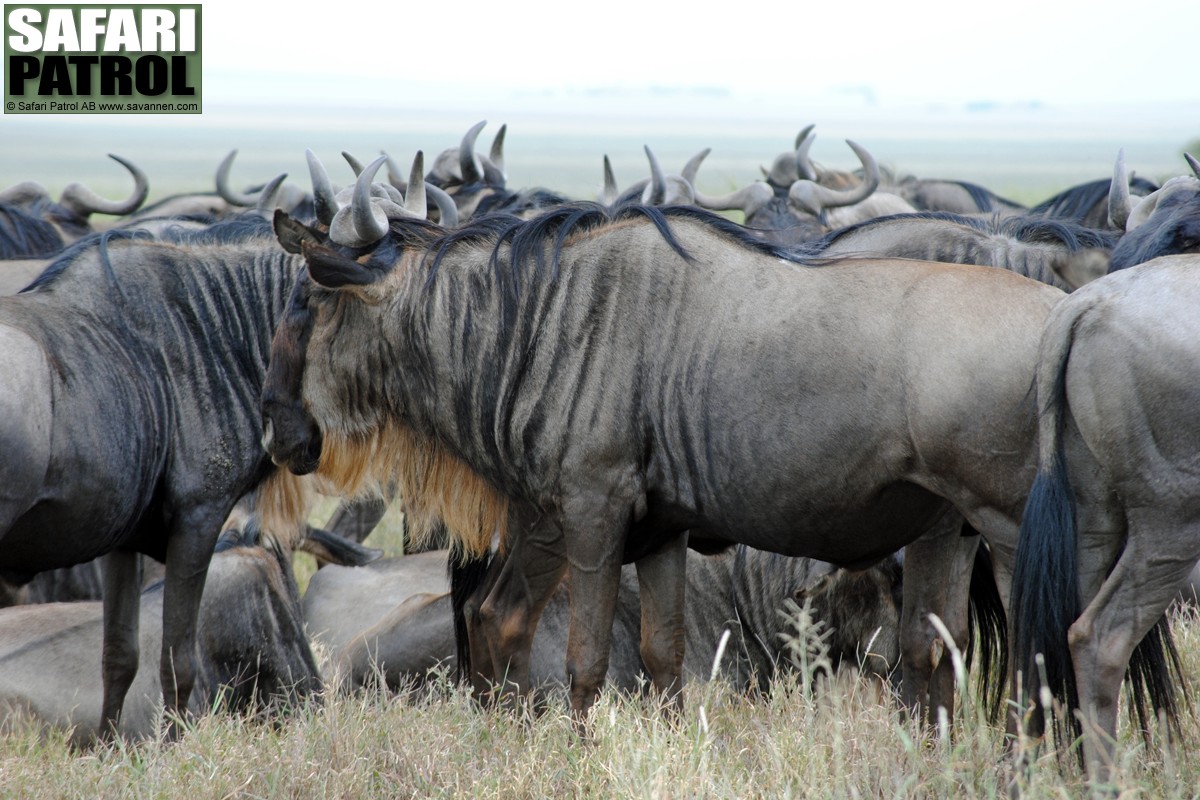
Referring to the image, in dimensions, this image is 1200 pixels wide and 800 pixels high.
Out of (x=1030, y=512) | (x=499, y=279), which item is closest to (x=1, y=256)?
(x=499, y=279)

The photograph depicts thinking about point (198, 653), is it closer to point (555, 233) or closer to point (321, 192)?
point (321, 192)

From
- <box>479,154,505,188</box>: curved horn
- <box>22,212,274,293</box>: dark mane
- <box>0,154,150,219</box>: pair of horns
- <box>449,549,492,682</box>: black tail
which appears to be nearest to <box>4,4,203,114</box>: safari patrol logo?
<box>0,154,150,219</box>: pair of horns

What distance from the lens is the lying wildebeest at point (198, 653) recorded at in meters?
4.61

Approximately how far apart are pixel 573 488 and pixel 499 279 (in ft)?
2.18

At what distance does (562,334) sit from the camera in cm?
395

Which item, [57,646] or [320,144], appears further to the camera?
[320,144]

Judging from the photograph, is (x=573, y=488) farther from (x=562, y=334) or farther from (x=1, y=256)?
(x=1, y=256)

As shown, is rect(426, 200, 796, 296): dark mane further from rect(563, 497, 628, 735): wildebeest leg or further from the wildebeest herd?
rect(563, 497, 628, 735): wildebeest leg

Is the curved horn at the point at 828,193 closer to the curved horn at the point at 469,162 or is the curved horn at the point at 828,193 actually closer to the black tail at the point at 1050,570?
the curved horn at the point at 469,162

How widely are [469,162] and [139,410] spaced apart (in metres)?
5.72

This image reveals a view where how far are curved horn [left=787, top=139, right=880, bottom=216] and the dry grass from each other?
23.7 feet

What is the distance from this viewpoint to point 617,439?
3838mm

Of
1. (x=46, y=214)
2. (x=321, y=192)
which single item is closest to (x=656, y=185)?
(x=46, y=214)

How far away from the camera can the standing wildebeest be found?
11.4 feet
